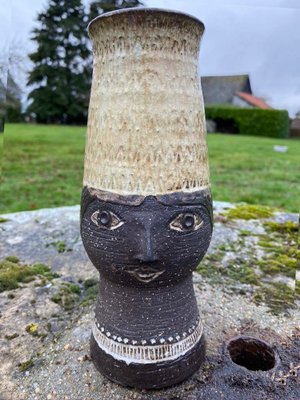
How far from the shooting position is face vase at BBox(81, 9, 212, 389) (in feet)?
4.37

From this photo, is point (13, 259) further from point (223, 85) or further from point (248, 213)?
point (223, 85)

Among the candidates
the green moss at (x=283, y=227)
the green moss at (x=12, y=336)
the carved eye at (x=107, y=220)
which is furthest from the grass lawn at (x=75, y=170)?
the carved eye at (x=107, y=220)

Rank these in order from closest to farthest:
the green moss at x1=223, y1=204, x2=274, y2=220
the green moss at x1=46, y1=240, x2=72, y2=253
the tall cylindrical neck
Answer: the tall cylindrical neck, the green moss at x1=46, y1=240, x2=72, y2=253, the green moss at x1=223, y1=204, x2=274, y2=220

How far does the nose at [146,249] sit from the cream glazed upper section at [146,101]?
15 cm

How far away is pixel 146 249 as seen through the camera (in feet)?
4.45

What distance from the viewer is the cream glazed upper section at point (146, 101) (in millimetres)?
1313

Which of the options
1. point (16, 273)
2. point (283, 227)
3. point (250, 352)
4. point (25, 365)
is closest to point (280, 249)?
point (283, 227)

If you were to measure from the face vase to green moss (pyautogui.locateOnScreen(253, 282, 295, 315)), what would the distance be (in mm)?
742

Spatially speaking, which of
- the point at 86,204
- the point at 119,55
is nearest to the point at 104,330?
the point at 86,204

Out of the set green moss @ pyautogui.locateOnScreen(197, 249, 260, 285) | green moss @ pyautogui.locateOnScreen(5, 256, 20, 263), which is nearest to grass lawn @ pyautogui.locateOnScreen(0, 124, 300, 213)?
green moss @ pyautogui.locateOnScreen(5, 256, 20, 263)

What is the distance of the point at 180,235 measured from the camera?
142 centimetres

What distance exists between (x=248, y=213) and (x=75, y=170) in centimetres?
399

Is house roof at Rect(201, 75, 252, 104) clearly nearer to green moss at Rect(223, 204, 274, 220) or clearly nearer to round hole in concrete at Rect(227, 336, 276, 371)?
green moss at Rect(223, 204, 274, 220)

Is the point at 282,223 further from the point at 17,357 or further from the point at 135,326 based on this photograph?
the point at 17,357
